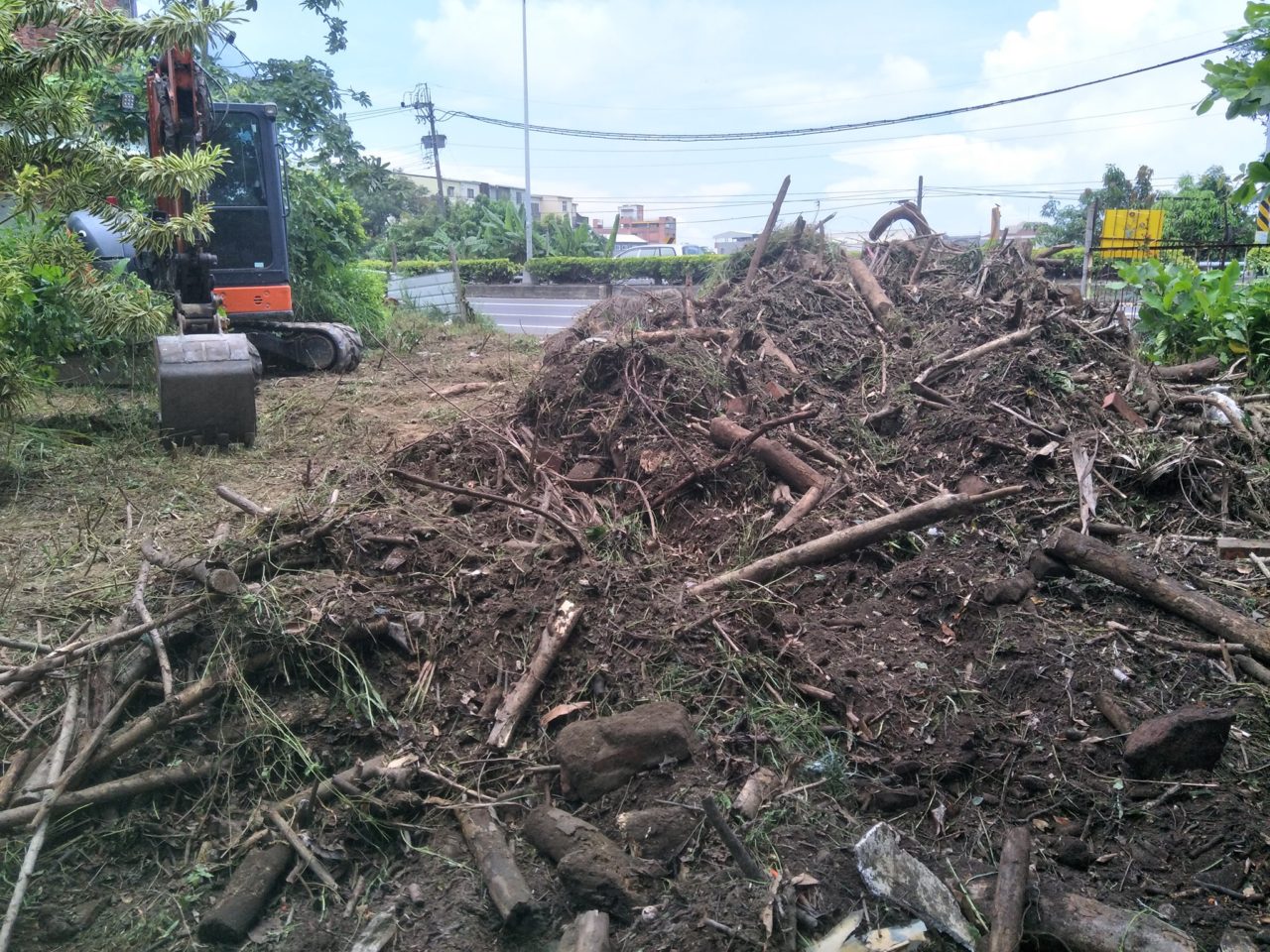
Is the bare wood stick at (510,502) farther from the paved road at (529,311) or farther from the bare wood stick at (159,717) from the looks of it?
the paved road at (529,311)

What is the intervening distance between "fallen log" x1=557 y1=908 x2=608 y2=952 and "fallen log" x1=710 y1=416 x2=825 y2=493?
2.97 meters

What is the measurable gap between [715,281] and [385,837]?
7.64 m

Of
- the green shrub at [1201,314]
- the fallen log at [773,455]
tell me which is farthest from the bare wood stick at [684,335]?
the green shrub at [1201,314]

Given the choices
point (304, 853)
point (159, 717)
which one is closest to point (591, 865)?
point (304, 853)

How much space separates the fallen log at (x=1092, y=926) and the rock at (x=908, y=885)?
0.13m

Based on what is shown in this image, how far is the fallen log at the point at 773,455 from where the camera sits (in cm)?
522

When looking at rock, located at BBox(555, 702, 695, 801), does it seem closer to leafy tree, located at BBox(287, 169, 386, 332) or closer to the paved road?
leafy tree, located at BBox(287, 169, 386, 332)

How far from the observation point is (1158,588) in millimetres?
3996

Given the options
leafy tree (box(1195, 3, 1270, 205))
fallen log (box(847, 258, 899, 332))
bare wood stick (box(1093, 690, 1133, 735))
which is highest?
Answer: leafy tree (box(1195, 3, 1270, 205))

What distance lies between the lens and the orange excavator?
714 cm

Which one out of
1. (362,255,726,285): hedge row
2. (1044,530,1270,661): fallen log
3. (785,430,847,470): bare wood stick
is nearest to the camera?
(1044,530,1270,661): fallen log

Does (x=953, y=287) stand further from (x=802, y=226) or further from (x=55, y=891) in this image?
(x=55, y=891)

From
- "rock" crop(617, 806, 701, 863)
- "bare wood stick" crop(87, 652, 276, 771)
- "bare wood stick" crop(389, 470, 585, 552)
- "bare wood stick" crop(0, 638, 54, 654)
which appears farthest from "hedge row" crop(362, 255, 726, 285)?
"rock" crop(617, 806, 701, 863)

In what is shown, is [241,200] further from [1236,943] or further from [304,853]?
[1236,943]
